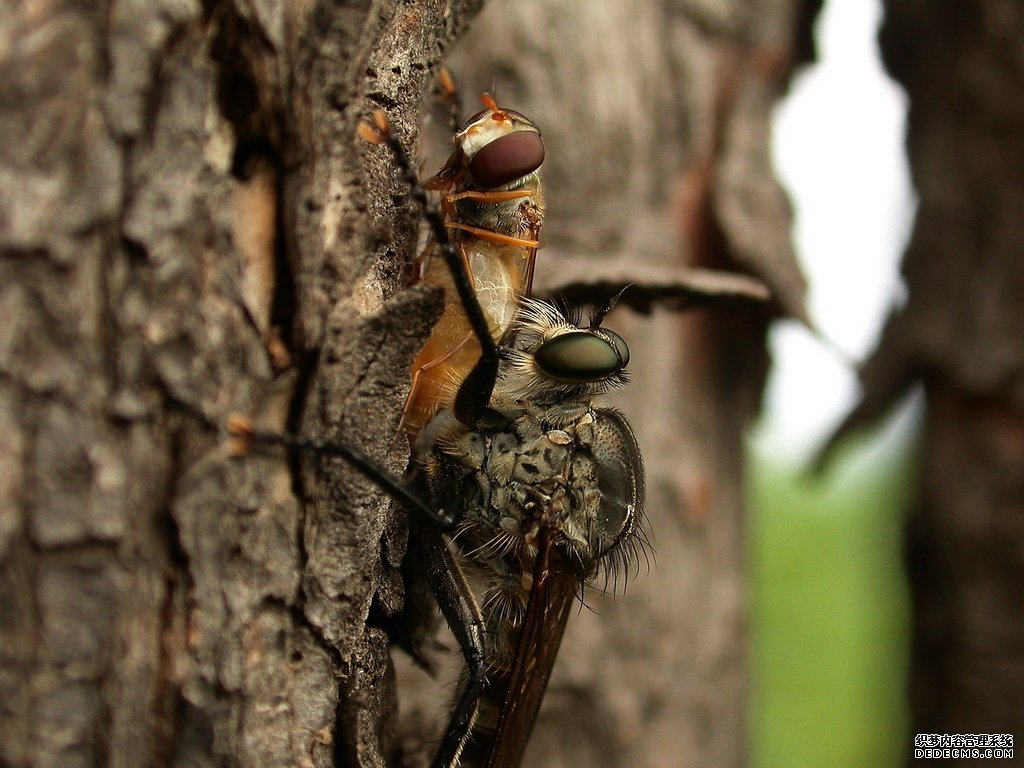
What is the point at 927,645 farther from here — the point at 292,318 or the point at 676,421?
the point at 292,318

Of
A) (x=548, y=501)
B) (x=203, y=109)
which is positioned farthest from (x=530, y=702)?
(x=203, y=109)

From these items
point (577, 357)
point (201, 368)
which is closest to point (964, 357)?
point (577, 357)

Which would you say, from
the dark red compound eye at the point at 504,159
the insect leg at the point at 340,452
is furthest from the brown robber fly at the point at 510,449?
the insect leg at the point at 340,452

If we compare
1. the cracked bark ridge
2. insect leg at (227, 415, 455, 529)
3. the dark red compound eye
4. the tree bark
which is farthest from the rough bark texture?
the cracked bark ridge

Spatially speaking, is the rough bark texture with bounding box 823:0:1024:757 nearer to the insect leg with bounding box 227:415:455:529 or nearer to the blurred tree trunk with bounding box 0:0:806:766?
the blurred tree trunk with bounding box 0:0:806:766

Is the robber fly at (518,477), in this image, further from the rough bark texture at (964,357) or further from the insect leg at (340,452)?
the rough bark texture at (964,357)
